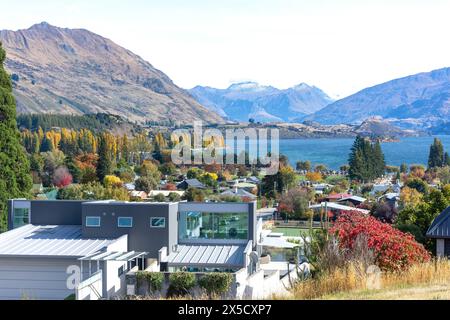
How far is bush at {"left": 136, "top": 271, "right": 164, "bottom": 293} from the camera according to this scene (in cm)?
1243

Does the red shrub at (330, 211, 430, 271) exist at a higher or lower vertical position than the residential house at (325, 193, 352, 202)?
higher

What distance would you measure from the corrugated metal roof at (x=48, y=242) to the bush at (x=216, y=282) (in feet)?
12.6

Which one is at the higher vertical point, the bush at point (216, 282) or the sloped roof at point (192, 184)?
the bush at point (216, 282)

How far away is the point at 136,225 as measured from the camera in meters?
16.4

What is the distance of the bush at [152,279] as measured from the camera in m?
12.4

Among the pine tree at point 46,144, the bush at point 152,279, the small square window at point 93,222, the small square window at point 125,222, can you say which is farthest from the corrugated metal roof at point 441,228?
the pine tree at point 46,144

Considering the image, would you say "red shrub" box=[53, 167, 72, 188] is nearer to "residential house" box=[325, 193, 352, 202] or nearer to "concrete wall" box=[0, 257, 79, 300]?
"residential house" box=[325, 193, 352, 202]

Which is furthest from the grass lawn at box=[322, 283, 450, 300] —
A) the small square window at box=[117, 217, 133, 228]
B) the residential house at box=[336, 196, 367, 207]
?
the residential house at box=[336, 196, 367, 207]

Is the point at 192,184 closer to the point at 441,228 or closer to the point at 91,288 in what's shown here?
the point at 91,288

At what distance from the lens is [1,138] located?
2212cm

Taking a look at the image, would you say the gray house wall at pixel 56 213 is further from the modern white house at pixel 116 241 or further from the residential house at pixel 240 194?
the residential house at pixel 240 194

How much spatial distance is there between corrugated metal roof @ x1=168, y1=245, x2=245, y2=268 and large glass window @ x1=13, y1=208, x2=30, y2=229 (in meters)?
4.85
